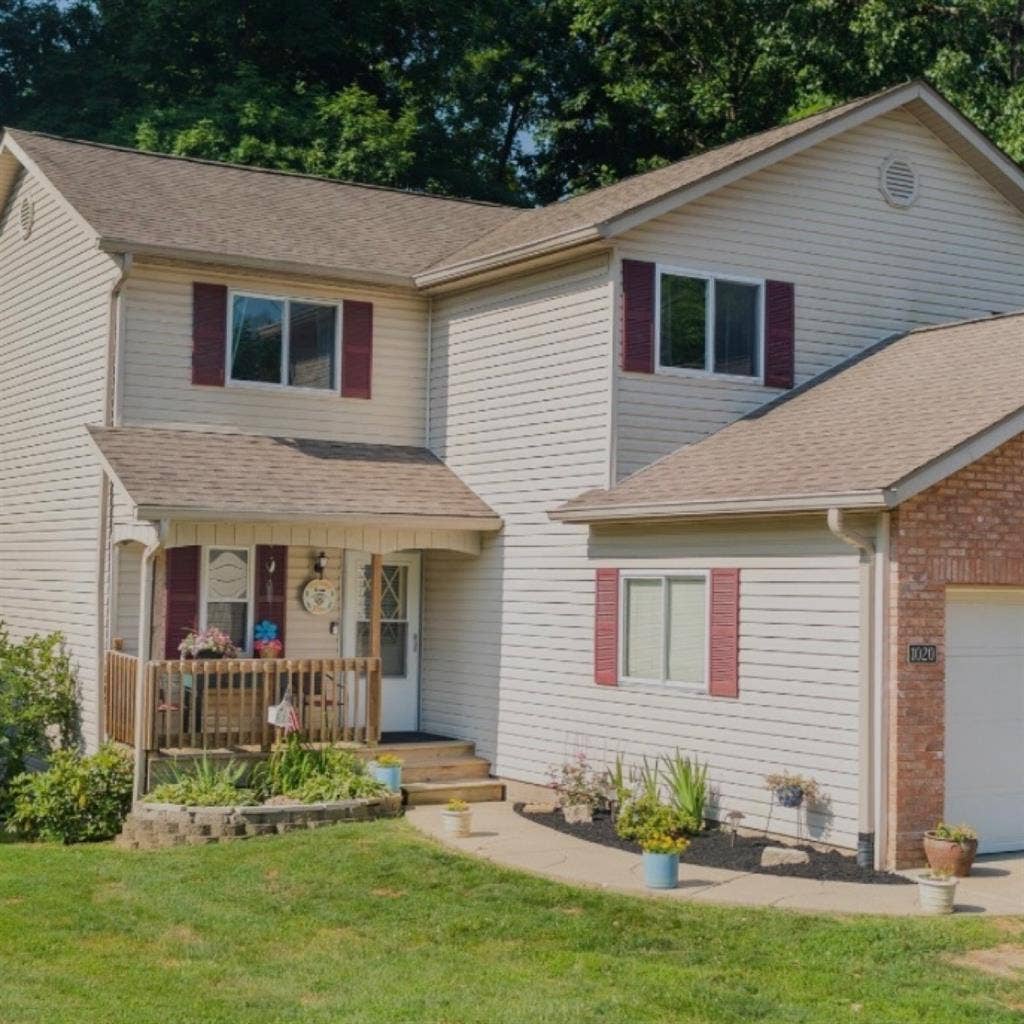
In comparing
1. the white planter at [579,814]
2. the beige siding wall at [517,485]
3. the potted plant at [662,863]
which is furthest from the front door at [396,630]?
the potted plant at [662,863]

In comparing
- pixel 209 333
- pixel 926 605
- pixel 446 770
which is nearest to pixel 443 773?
pixel 446 770

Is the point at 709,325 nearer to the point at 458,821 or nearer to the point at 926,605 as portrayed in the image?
the point at 926,605

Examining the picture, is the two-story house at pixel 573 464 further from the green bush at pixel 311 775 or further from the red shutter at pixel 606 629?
the green bush at pixel 311 775

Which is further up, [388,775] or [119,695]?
[119,695]

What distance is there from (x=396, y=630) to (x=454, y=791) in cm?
271

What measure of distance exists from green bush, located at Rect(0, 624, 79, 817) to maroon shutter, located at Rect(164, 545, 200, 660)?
1615 mm

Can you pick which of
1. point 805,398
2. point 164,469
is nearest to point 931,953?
point 805,398

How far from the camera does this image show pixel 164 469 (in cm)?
1587

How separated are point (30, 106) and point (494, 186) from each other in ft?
36.5

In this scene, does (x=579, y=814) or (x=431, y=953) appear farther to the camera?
(x=579, y=814)

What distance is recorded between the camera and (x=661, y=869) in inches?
456

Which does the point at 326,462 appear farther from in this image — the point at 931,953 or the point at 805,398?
the point at 931,953

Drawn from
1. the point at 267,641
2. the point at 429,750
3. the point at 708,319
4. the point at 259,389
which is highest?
the point at 708,319

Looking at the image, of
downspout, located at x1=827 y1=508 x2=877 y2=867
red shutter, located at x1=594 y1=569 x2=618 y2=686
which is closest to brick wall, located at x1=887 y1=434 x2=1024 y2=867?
downspout, located at x1=827 y1=508 x2=877 y2=867
